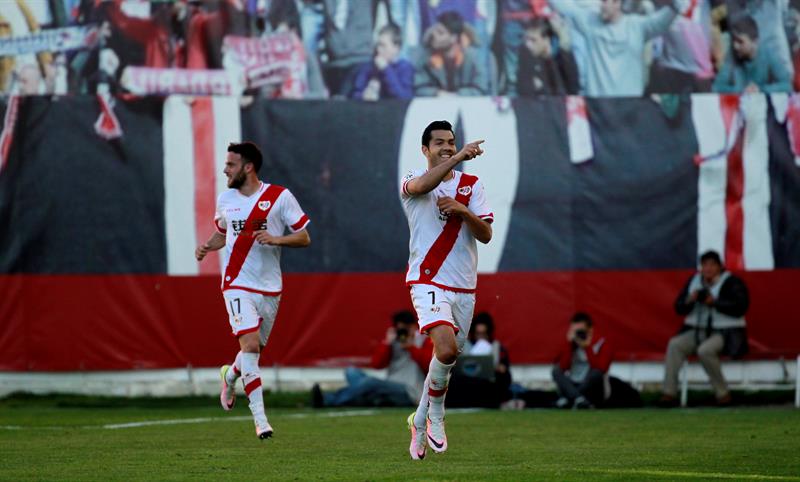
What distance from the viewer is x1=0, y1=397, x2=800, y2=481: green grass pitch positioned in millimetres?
9820

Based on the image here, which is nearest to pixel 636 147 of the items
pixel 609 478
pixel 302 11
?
pixel 302 11

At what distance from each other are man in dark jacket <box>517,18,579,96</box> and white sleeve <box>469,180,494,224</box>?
971 centimetres

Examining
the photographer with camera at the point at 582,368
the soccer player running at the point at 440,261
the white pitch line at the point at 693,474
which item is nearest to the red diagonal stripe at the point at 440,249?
the soccer player running at the point at 440,261

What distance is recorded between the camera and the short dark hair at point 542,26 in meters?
20.5

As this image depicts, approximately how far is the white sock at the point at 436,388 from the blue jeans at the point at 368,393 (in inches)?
315

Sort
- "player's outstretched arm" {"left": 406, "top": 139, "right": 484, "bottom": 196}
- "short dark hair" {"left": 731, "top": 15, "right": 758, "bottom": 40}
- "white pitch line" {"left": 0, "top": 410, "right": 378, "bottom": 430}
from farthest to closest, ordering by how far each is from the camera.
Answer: "short dark hair" {"left": 731, "top": 15, "right": 758, "bottom": 40}
"white pitch line" {"left": 0, "top": 410, "right": 378, "bottom": 430}
"player's outstretched arm" {"left": 406, "top": 139, "right": 484, "bottom": 196}

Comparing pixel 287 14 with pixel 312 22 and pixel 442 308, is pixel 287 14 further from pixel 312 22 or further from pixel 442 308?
pixel 442 308

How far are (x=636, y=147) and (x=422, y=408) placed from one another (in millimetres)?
10479

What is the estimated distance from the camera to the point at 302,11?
20312 millimetres

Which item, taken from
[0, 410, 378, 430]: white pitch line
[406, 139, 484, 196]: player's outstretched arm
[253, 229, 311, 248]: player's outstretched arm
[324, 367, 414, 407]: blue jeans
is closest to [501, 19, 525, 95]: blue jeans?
[324, 367, 414, 407]: blue jeans

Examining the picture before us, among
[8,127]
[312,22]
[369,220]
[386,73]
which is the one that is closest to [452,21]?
[386,73]

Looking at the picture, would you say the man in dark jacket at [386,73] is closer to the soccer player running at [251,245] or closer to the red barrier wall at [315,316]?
the red barrier wall at [315,316]

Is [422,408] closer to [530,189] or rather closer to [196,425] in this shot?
[196,425]

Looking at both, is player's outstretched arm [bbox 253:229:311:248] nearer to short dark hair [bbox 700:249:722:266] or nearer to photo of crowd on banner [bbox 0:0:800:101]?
photo of crowd on banner [bbox 0:0:800:101]
